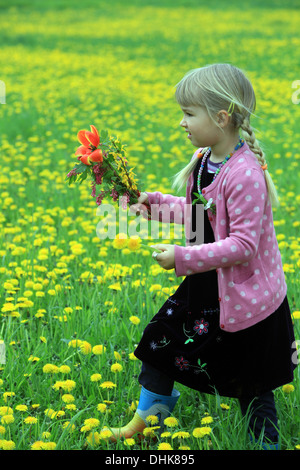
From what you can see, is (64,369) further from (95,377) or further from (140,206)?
(140,206)

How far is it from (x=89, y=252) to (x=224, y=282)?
1.86 meters

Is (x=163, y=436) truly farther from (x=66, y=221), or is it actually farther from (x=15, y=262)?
(x=66, y=221)

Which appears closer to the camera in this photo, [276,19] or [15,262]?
[15,262]

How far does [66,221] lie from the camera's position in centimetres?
395

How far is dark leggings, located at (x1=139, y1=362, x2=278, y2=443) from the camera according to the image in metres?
2.04

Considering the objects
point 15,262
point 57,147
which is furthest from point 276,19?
point 15,262

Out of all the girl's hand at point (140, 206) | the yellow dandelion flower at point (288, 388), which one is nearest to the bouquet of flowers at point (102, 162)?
the girl's hand at point (140, 206)

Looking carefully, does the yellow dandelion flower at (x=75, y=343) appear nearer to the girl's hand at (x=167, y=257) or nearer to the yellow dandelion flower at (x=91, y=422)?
the yellow dandelion flower at (x=91, y=422)

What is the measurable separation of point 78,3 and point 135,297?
25.2m

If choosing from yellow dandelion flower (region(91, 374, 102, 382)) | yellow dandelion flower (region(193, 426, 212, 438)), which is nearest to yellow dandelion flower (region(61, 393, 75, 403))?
yellow dandelion flower (region(91, 374, 102, 382))

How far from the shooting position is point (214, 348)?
2.01 m

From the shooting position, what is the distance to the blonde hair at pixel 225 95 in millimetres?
1891

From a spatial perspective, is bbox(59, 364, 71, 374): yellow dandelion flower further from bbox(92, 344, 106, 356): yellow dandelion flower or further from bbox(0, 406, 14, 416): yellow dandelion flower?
bbox(0, 406, 14, 416): yellow dandelion flower
